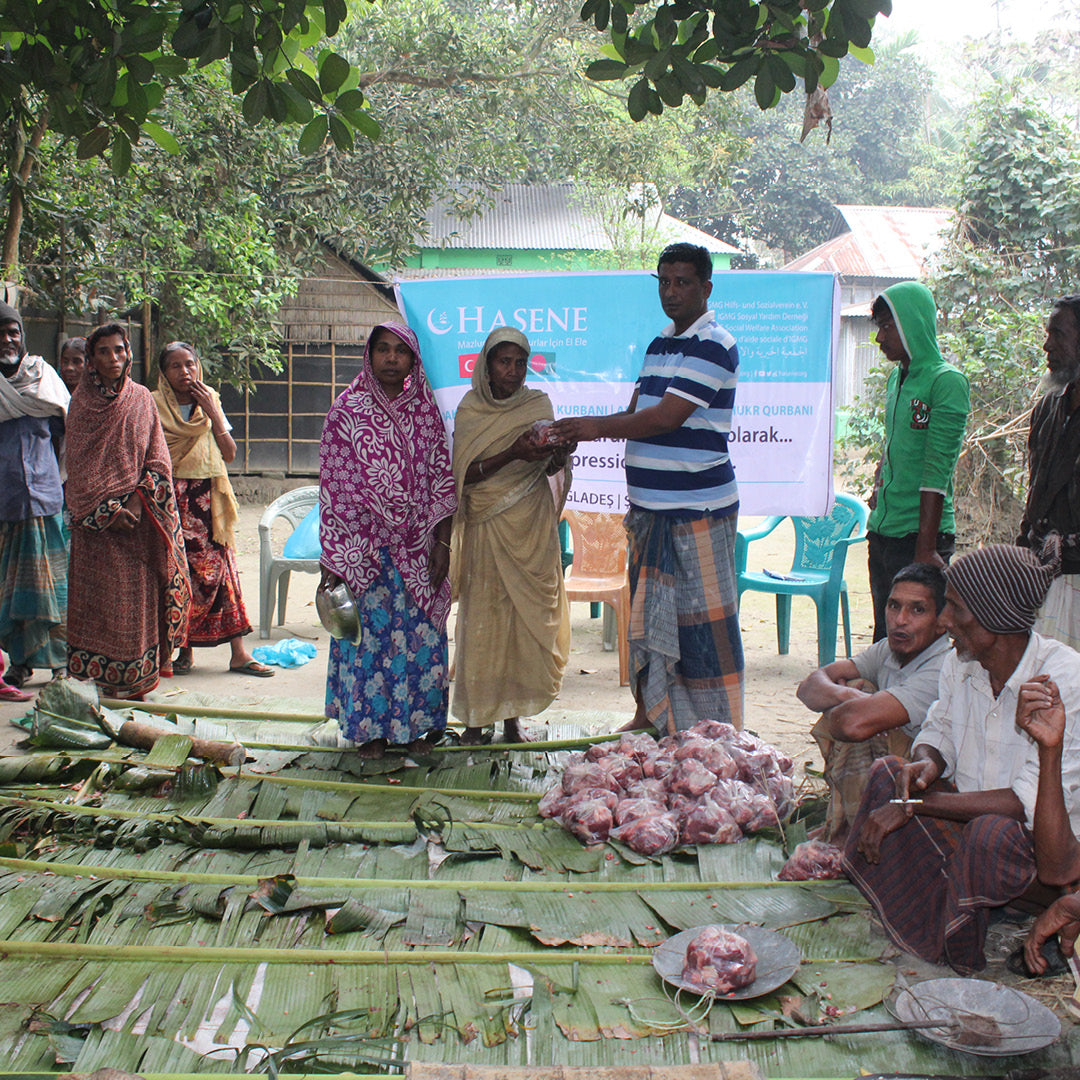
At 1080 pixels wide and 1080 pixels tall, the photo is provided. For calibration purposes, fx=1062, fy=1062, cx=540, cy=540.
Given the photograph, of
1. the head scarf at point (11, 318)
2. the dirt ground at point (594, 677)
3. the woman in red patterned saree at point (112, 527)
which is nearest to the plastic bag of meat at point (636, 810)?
the dirt ground at point (594, 677)

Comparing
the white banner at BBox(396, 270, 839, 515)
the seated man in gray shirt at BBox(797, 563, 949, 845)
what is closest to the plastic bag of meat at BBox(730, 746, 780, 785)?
the seated man in gray shirt at BBox(797, 563, 949, 845)

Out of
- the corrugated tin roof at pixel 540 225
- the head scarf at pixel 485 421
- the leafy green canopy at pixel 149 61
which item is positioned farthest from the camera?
the corrugated tin roof at pixel 540 225

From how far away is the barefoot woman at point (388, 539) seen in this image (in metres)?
4.54

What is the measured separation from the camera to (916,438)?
454 cm

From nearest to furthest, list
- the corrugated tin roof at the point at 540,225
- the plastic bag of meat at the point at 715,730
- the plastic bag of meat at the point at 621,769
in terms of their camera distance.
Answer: the plastic bag of meat at the point at 621,769 < the plastic bag of meat at the point at 715,730 < the corrugated tin roof at the point at 540,225

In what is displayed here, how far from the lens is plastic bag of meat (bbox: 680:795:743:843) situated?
3.62 meters

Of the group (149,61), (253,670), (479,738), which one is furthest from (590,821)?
(253,670)

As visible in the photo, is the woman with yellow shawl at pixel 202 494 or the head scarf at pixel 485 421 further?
the woman with yellow shawl at pixel 202 494

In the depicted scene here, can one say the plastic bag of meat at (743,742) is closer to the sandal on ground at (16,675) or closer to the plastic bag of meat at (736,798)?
the plastic bag of meat at (736,798)

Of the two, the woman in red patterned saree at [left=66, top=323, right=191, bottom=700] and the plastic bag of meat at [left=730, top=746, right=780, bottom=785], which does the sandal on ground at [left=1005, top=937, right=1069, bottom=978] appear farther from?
the woman in red patterned saree at [left=66, top=323, right=191, bottom=700]

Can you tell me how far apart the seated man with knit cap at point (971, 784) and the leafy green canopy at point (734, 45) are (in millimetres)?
1728

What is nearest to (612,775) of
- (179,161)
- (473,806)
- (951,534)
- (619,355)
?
(473,806)

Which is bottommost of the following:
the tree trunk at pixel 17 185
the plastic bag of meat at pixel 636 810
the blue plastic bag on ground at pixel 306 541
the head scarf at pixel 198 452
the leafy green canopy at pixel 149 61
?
the plastic bag of meat at pixel 636 810

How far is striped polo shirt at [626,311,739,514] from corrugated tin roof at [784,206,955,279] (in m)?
21.5
